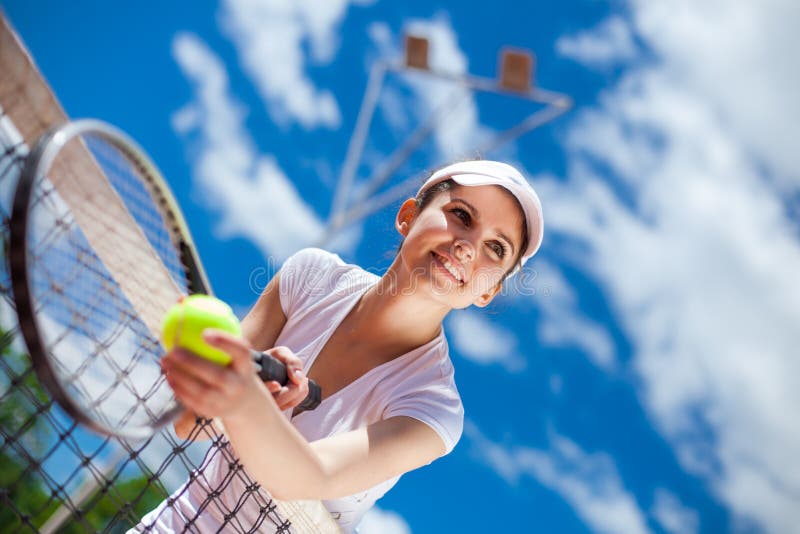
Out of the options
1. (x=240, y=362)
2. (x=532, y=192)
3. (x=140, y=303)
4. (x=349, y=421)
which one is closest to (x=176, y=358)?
(x=240, y=362)

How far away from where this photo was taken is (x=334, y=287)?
2.87 metres

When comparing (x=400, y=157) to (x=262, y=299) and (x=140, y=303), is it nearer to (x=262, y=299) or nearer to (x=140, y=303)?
(x=262, y=299)

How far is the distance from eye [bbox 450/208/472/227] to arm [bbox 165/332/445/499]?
2.52 feet

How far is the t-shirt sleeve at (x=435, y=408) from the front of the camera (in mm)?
2307

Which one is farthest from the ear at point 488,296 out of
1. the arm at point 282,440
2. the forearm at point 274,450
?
the forearm at point 274,450

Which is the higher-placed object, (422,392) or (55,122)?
(422,392)

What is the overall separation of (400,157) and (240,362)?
24.8 feet

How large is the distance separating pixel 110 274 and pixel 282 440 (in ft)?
2.74

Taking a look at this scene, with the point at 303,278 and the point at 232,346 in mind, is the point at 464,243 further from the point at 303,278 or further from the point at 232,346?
the point at 232,346

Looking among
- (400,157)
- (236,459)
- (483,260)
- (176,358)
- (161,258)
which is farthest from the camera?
(400,157)

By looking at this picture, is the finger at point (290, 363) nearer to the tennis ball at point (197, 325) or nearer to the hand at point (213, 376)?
the tennis ball at point (197, 325)

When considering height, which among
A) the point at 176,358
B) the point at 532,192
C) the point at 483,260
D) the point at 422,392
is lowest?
the point at 176,358

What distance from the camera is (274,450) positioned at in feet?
5.58

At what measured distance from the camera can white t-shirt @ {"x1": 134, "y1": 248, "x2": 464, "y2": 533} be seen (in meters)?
2.40
